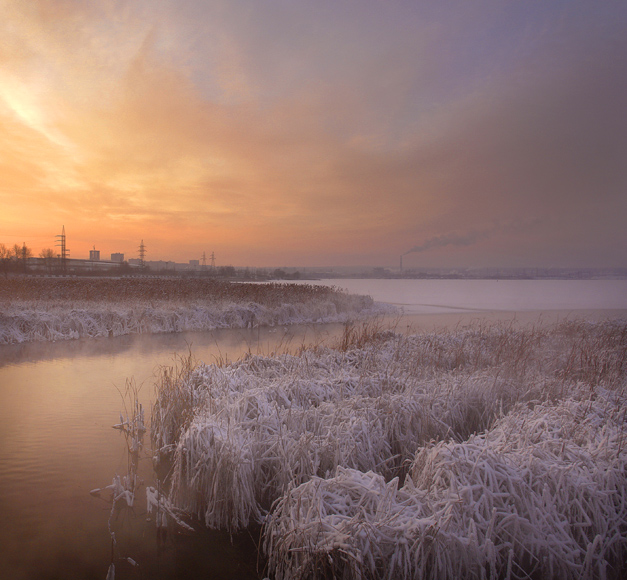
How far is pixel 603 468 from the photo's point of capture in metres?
4.12

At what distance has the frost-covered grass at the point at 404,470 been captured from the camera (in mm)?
3246

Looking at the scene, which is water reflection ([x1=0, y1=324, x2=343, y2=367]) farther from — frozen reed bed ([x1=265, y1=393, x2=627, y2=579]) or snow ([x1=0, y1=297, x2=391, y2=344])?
frozen reed bed ([x1=265, y1=393, x2=627, y2=579])

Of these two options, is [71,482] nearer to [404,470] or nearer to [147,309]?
[404,470]

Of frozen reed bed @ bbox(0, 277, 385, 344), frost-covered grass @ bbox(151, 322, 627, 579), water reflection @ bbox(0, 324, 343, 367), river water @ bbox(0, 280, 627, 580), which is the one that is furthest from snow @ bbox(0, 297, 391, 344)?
frost-covered grass @ bbox(151, 322, 627, 579)

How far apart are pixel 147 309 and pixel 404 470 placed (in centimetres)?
1568

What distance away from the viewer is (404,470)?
5.38 metres

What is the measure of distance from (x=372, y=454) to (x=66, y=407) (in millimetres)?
6517

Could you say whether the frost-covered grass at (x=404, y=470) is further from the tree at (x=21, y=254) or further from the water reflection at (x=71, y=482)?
the tree at (x=21, y=254)

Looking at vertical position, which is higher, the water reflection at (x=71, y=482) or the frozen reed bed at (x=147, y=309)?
the frozen reed bed at (x=147, y=309)

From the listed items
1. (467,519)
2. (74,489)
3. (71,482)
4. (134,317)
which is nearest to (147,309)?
(134,317)

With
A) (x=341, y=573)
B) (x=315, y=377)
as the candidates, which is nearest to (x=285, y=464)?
(x=341, y=573)

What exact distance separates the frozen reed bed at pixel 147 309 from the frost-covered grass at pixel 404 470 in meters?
10.7

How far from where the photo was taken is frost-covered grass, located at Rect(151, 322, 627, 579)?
3246 mm

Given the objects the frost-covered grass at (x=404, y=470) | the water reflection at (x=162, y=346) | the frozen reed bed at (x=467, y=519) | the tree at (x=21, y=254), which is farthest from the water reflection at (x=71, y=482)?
the tree at (x=21, y=254)
